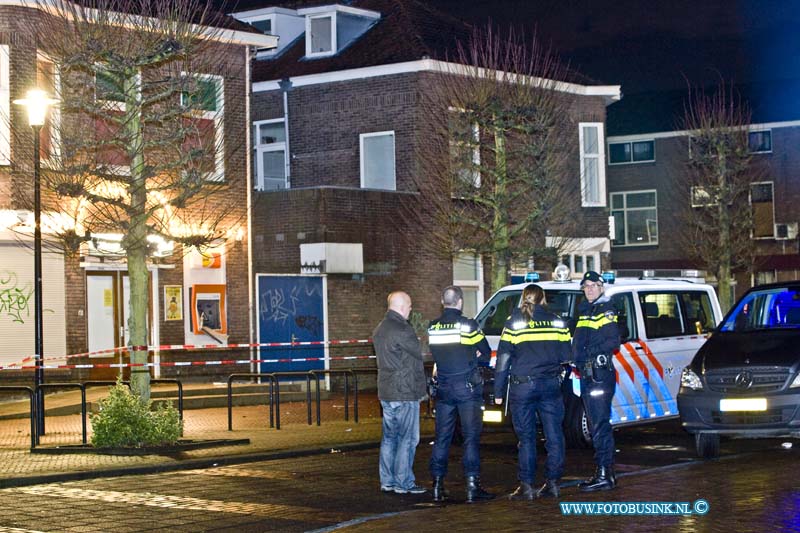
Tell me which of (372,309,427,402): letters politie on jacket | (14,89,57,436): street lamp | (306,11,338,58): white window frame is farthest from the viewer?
(306,11,338,58): white window frame

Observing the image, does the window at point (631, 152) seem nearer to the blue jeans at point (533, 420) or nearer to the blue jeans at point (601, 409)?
the blue jeans at point (601, 409)

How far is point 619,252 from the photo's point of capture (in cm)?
5388

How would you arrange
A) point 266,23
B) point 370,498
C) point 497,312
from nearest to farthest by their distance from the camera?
point 370,498, point 497,312, point 266,23

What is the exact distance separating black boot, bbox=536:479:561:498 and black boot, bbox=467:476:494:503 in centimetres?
45

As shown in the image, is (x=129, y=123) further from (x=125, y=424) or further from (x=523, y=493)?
(x=523, y=493)

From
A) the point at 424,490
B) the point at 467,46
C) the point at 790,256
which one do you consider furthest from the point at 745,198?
the point at 424,490

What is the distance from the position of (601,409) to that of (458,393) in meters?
1.38

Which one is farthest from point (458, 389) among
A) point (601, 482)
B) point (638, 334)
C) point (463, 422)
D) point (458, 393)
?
point (638, 334)

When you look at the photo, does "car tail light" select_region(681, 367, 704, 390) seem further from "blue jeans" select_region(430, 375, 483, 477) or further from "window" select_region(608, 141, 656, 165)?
"window" select_region(608, 141, 656, 165)

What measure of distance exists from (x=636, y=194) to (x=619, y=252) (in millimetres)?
2560

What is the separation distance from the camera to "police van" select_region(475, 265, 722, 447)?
16.3 m

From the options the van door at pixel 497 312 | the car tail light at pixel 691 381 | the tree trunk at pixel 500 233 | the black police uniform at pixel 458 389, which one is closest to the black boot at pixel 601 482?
the black police uniform at pixel 458 389

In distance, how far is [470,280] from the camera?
3178 centimetres

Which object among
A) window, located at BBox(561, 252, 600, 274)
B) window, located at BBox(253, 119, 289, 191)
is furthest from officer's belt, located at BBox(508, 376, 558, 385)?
window, located at BBox(561, 252, 600, 274)
